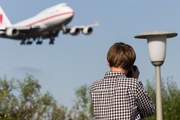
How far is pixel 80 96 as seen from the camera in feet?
131

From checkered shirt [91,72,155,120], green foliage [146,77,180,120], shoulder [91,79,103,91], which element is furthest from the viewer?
green foliage [146,77,180,120]

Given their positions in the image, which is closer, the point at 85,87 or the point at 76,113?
the point at 76,113

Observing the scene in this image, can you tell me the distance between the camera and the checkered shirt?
92.4 inches

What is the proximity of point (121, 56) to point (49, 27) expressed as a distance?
136ft

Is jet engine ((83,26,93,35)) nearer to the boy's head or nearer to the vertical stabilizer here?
the vertical stabilizer

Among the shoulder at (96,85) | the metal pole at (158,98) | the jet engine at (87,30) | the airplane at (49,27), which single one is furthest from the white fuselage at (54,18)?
the shoulder at (96,85)

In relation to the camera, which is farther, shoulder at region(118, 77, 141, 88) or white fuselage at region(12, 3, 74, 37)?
white fuselage at region(12, 3, 74, 37)

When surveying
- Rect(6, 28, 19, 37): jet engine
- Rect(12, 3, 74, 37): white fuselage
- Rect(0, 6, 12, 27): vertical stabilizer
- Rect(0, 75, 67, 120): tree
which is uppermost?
Rect(0, 6, 12, 27): vertical stabilizer

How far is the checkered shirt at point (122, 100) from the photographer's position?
235 centimetres

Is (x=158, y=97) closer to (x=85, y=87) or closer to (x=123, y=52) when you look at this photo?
(x=123, y=52)

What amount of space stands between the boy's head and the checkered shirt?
7 centimetres

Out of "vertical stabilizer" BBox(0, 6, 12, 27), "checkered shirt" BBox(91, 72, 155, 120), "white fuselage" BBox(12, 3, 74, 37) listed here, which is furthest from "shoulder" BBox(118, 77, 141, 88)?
"vertical stabilizer" BBox(0, 6, 12, 27)

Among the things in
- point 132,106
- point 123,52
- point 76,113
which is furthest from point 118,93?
point 76,113

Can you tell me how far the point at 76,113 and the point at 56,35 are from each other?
14.9 meters
